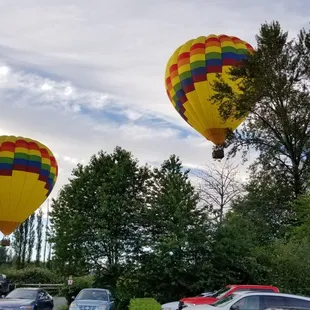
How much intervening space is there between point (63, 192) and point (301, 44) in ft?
61.5

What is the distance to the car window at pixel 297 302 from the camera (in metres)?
15.7

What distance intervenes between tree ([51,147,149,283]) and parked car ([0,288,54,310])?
9.79 m

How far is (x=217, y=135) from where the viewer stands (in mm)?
32594

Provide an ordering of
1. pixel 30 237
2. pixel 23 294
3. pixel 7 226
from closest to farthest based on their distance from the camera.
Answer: pixel 23 294 → pixel 7 226 → pixel 30 237

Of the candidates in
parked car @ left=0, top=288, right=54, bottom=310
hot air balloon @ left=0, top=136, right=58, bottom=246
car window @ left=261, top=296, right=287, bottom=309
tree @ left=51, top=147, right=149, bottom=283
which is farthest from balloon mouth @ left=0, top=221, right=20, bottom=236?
car window @ left=261, top=296, right=287, bottom=309

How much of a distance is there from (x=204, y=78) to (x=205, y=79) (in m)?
0.09

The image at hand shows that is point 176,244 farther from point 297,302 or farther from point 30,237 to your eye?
point 30,237

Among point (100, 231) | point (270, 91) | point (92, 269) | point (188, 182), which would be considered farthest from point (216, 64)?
point (92, 269)

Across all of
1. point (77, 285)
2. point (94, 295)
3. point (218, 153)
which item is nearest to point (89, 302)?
point (94, 295)

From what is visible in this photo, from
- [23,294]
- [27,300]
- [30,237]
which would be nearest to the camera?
[27,300]

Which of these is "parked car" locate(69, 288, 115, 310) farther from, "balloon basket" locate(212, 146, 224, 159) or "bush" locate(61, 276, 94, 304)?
"bush" locate(61, 276, 94, 304)

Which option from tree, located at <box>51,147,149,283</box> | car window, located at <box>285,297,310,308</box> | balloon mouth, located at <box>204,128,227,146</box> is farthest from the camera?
tree, located at <box>51,147,149,283</box>

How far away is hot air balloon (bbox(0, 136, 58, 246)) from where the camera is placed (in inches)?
1503

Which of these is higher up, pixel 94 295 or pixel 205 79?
pixel 205 79
